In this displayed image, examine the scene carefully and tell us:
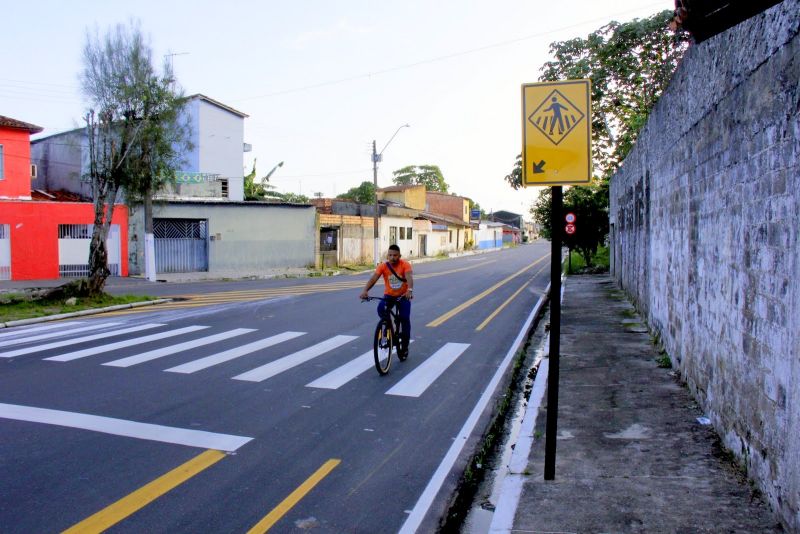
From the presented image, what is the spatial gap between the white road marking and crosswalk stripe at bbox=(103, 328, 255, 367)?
104 inches

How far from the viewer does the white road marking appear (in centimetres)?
621

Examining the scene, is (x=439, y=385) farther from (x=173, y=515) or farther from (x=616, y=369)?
(x=173, y=515)

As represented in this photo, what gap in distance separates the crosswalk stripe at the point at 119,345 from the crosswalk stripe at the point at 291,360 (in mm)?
3172

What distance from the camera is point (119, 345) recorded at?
37.8 feet

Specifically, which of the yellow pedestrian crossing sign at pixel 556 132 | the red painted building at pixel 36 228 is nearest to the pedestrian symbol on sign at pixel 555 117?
the yellow pedestrian crossing sign at pixel 556 132

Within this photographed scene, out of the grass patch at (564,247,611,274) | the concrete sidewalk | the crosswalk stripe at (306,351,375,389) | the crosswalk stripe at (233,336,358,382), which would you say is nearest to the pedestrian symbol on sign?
the concrete sidewalk

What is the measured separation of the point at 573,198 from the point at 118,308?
24915 mm

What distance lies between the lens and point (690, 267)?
8094mm

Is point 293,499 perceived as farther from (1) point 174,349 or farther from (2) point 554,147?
(1) point 174,349

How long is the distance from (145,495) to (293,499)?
45.1 inches

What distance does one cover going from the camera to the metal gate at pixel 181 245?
32125 millimetres

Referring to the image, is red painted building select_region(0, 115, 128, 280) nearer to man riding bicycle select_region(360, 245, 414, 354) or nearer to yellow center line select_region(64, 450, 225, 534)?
man riding bicycle select_region(360, 245, 414, 354)

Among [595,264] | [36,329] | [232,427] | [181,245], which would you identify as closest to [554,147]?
[232,427]

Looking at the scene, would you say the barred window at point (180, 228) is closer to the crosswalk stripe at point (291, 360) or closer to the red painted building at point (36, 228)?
the red painted building at point (36, 228)
